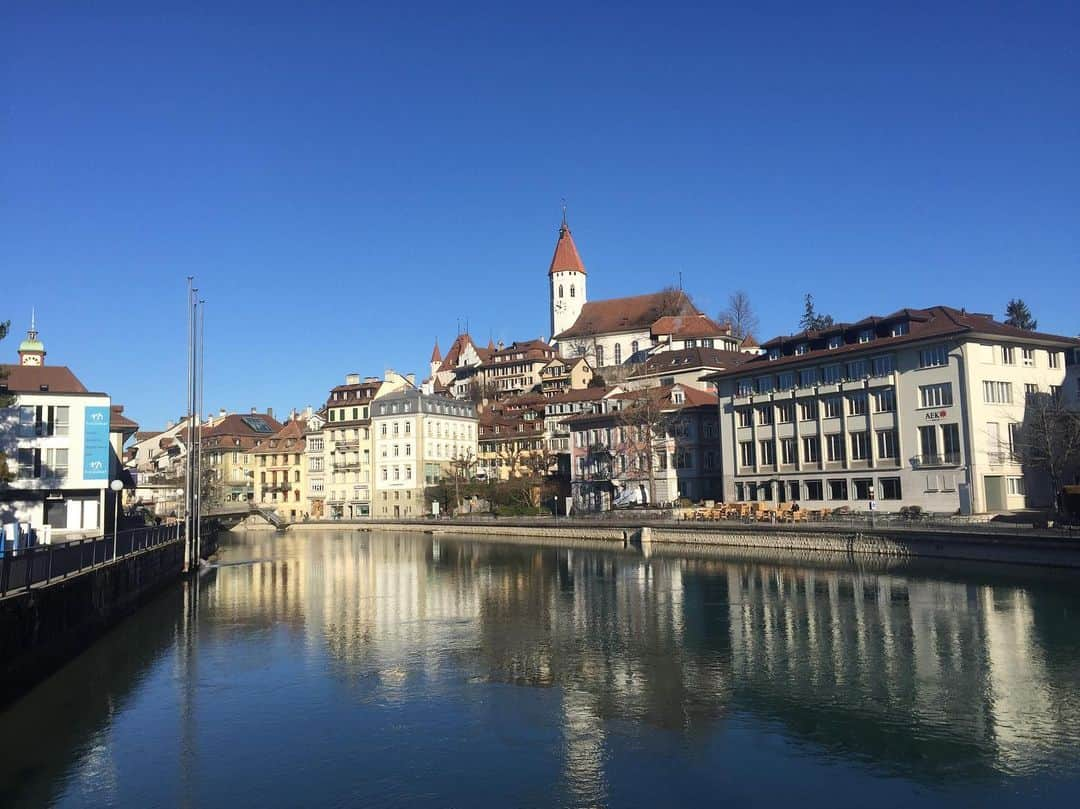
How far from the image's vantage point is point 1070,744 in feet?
56.7

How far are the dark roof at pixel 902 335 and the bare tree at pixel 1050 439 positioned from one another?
13.9 feet

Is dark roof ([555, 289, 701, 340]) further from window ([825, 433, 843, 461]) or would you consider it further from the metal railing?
the metal railing

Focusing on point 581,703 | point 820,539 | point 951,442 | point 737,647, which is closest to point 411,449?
point 820,539

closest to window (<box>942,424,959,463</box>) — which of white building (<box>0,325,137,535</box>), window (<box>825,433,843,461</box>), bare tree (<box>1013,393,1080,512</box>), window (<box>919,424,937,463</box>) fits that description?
window (<box>919,424,937,463</box>)

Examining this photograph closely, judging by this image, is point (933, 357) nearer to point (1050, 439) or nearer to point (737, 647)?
point (1050, 439)

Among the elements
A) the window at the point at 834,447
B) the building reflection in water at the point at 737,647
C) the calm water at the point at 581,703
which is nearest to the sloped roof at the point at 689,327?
the window at the point at 834,447

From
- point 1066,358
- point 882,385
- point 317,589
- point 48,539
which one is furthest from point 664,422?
point 48,539

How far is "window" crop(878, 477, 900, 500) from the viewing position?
57.8 meters

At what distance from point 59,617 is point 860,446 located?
49787 millimetres

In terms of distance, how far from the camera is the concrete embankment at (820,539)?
133ft

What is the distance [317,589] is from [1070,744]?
1357 inches

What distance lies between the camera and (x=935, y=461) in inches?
2172

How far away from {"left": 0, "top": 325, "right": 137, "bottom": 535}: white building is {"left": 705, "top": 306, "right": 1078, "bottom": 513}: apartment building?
45102 mm

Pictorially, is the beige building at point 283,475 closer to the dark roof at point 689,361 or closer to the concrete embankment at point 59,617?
the dark roof at point 689,361
